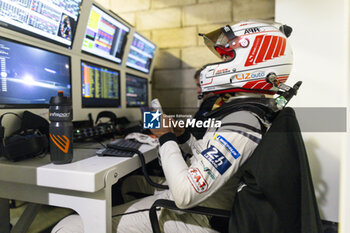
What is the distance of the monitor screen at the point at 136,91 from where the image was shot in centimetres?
187

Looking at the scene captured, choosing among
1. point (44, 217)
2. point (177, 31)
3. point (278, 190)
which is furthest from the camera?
point (177, 31)

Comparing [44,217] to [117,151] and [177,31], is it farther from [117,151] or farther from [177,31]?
[177,31]

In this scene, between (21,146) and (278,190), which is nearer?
(278,190)

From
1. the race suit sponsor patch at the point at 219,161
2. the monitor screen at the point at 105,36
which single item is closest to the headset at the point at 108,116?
the monitor screen at the point at 105,36

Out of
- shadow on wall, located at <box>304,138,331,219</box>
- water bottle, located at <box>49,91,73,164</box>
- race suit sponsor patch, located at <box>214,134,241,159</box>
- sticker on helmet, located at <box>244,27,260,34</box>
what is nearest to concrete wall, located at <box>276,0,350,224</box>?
shadow on wall, located at <box>304,138,331,219</box>

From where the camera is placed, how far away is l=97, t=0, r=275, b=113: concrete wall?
7.50 feet

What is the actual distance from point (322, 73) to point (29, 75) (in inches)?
69.2

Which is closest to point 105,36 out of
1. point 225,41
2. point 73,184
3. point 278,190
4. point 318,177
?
point 225,41

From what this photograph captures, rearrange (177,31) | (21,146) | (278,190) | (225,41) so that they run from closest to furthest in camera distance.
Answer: (278,190)
(21,146)
(225,41)
(177,31)

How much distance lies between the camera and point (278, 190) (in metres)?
0.64

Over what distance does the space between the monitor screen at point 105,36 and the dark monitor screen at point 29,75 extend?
0.24 metres

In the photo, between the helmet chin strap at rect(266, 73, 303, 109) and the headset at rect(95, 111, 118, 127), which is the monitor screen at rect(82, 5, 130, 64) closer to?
the headset at rect(95, 111, 118, 127)

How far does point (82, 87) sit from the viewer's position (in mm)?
1347

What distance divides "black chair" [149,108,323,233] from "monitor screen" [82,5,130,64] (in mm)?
1231
